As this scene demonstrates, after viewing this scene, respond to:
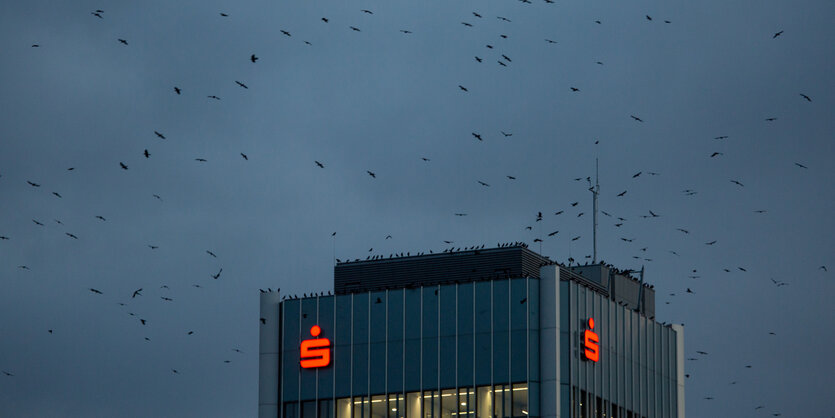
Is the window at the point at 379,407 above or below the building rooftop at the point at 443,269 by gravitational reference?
below

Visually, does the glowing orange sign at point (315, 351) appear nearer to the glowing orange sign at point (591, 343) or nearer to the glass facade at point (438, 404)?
the glass facade at point (438, 404)

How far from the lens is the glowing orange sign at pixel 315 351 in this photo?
377 feet

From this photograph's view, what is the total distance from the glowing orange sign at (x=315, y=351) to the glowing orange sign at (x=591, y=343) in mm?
16880

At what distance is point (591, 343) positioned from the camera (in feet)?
370

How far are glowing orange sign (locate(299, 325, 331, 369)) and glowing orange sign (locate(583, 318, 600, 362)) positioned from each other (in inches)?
665

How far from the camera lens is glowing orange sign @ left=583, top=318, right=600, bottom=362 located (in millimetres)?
112062

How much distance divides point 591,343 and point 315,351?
18.2 m

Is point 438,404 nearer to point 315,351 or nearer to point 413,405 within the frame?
point 413,405

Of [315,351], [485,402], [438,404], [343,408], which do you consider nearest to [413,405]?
[438,404]

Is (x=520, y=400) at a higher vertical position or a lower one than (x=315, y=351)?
lower

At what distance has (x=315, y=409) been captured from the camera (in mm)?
114625

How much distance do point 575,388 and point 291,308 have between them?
67.1 feet

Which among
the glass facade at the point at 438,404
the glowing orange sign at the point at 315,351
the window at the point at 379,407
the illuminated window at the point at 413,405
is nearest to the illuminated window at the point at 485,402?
the glass facade at the point at 438,404

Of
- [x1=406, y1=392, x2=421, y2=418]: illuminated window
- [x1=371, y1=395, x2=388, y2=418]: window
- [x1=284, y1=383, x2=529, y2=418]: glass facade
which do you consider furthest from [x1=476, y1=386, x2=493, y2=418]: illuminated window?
[x1=371, y1=395, x2=388, y2=418]: window
